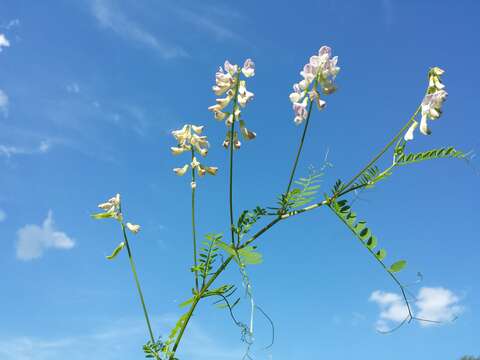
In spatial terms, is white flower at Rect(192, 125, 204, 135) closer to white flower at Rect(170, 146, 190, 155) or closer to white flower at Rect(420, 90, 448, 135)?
white flower at Rect(170, 146, 190, 155)

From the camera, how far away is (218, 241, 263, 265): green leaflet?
2.45 m

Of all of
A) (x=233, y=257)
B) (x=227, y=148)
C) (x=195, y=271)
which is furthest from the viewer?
(x=227, y=148)

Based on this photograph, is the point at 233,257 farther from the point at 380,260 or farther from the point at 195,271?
the point at 380,260

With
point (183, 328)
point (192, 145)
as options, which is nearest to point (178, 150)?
point (192, 145)

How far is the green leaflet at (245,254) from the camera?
2.45 m

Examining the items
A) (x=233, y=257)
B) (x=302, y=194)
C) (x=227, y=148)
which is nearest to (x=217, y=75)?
(x=227, y=148)

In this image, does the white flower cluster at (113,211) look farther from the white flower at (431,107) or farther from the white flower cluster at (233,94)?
the white flower at (431,107)

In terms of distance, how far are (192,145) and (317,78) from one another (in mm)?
899

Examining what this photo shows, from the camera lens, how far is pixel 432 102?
9.05 ft

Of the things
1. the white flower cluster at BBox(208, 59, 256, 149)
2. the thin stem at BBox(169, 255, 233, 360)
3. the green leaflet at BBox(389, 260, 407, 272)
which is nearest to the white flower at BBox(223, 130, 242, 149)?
the white flower cluster at BBox(208, 59, 256, 149)

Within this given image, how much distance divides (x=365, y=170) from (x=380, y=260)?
0.50m

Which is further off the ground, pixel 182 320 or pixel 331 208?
pixel 331 208

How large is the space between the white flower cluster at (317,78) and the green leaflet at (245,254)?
0.77 meters

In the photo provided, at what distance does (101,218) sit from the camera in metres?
3.17
